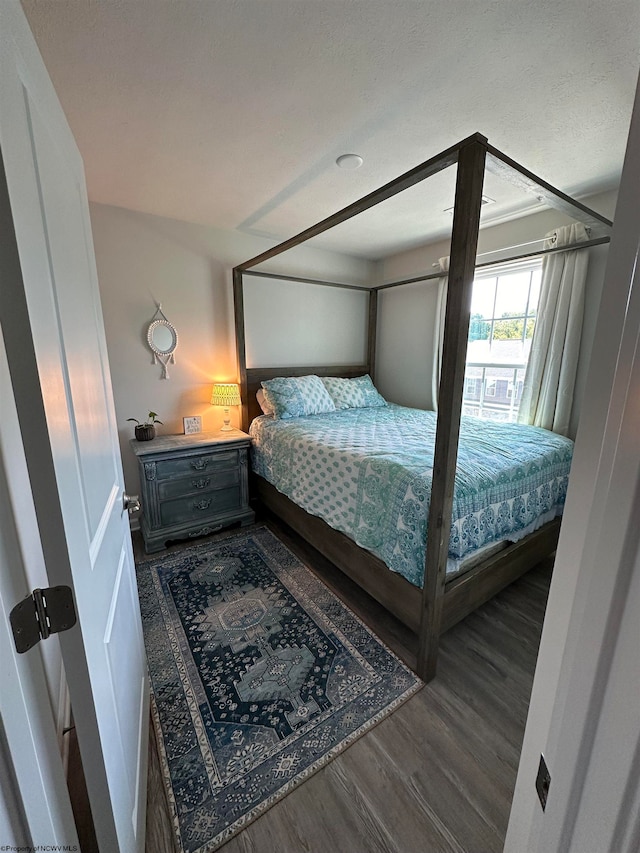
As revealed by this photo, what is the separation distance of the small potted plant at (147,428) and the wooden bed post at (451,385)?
91.4 inches

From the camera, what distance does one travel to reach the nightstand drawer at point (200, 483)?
2.57m

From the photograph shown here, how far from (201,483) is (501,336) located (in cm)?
301

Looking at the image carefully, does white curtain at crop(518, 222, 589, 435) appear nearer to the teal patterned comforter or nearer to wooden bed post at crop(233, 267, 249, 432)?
the teal patterned comforter

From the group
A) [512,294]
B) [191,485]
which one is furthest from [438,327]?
[191,485]

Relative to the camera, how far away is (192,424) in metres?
3.04

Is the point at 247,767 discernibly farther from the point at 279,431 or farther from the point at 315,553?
the point at 279,431

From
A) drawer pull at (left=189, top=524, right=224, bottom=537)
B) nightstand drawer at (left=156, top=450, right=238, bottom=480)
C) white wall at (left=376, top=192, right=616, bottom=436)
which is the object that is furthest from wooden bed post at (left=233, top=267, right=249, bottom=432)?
white wall at (left=376, top=192, right=616, bottom=436)

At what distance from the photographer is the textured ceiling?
1157mm

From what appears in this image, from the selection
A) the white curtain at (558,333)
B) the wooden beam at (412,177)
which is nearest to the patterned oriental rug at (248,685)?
the wooden beam at (412,177)

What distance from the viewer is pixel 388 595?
5.68ft

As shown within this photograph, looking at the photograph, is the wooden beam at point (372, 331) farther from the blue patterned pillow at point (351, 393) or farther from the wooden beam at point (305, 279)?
the blue patterned pillow at point (351, 393)

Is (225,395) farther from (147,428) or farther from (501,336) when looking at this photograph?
(501,336)

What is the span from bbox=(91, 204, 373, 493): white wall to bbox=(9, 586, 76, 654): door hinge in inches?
97.9

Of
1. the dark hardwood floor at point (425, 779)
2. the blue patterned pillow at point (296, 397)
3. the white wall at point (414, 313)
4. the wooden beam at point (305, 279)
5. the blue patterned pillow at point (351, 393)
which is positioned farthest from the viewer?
the blue patterned pillow at point (351, 393)
